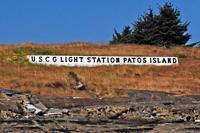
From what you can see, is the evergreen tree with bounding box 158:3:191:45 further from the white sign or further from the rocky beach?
the rocky beach

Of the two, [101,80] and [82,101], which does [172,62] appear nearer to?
[101,80]

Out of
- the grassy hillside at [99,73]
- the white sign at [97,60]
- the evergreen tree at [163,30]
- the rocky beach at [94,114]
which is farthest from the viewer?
the evergreen tree at [163,30]

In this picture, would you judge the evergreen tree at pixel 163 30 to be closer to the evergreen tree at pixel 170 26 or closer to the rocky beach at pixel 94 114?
the evergreen tree at pixel 170 26

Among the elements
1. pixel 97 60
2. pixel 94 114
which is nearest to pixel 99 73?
pixel 97 60

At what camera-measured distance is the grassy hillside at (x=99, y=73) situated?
39.2 meters

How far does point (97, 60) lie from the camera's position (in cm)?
4941

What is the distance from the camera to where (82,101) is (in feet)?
110

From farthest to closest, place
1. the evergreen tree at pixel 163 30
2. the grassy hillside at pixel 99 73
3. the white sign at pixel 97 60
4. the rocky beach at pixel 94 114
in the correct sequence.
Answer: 1. the evergreen tree at pixel 163 30
2. the white sign at pixel 97 60
3. the grassy hillside at pixel 99 73
4. the rocky beach at pixel 94 114

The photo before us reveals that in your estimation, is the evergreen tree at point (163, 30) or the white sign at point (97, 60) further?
the evergreen tree at point (163, 30)

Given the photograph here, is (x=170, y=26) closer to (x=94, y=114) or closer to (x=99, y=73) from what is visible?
(x=99, y=73)

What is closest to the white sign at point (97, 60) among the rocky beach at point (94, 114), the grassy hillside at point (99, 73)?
the grassy hillside at point (99, 73)

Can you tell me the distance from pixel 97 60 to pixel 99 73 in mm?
2951

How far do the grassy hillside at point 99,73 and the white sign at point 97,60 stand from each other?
2.25 feet

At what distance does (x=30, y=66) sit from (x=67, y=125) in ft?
85.2
